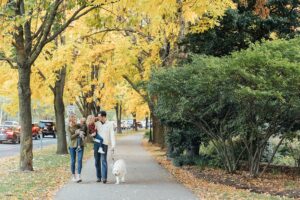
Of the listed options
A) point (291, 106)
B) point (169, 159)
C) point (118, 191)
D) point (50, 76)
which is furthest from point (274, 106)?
point (50, 76)

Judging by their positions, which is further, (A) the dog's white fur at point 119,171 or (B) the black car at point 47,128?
(B) the black car at point 47,128

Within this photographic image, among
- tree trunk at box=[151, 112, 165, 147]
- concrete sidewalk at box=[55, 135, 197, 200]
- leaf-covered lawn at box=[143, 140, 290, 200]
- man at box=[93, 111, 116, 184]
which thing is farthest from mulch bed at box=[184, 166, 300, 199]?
tree trunk at box=[151, 112, 165, 147]

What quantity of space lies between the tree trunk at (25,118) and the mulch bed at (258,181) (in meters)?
5.35

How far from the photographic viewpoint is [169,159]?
21.8 meters

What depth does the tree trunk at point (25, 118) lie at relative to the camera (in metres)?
15.8

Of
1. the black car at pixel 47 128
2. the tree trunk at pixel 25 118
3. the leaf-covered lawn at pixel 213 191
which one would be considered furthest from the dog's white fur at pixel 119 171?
the black car at pixel 47 128

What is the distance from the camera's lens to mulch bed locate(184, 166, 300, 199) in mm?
11641

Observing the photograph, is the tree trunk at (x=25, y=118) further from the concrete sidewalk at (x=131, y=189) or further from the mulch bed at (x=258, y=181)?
the mulch bed at (x=258, y=181)

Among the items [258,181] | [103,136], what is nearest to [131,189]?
[103,136]

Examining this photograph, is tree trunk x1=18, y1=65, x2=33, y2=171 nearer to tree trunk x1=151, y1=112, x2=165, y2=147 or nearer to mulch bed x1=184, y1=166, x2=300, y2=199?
mulch bed x1=184, y1=166, x2=300, y2=199

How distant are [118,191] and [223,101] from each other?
3899 millimetres

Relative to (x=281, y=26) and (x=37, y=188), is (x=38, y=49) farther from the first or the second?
(x=281, y=26)

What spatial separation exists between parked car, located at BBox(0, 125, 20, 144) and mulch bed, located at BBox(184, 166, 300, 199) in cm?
2575

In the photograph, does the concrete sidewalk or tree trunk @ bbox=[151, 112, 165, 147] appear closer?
the concrete sidewalk
